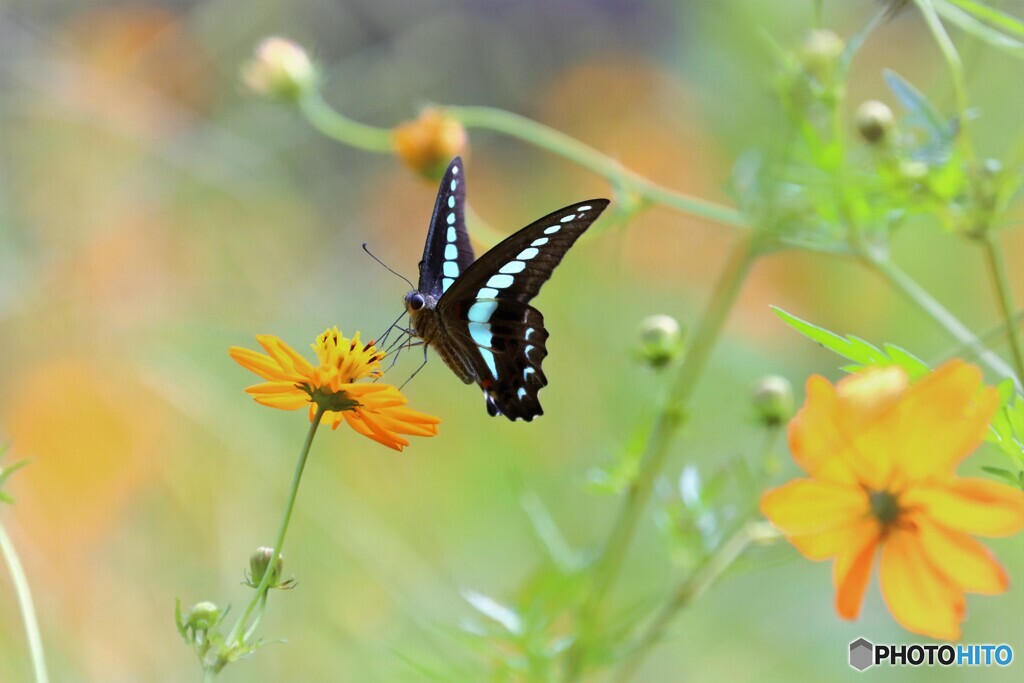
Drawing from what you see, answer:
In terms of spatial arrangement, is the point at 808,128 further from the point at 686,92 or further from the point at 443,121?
the point at 686,92

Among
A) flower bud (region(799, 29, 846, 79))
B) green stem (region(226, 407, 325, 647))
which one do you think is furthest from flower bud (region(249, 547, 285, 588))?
flower bud (region(799, 29, 846, 79))

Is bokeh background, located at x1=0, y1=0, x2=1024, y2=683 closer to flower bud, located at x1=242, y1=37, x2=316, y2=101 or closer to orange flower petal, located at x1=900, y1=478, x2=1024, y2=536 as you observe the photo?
flower bud, located at x1=242, y1=37, x2=316, y2=101

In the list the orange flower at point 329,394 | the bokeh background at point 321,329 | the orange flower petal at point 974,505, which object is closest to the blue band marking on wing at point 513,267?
the orange flower at point 329,394

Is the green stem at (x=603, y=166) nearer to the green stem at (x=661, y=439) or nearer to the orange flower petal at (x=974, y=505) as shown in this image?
the green stem at (x=661, y=439)

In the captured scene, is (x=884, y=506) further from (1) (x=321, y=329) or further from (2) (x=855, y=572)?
(1) (x=321, y=329)

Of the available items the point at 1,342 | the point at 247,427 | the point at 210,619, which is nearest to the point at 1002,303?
the point at 210,619
